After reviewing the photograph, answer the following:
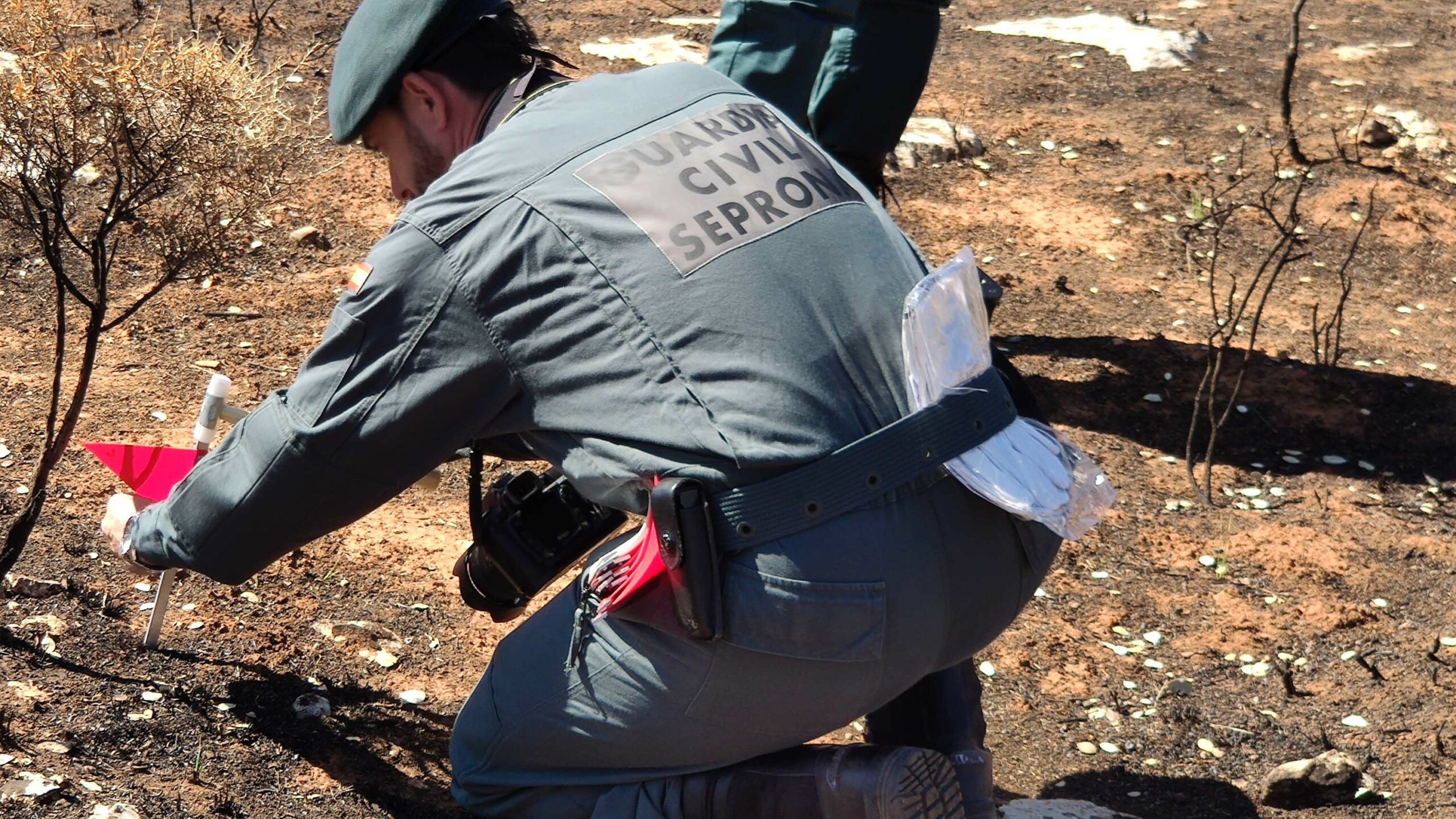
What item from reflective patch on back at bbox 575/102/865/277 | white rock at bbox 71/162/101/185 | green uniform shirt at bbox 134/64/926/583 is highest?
reflective patch on back at bbox 575/102/865/277

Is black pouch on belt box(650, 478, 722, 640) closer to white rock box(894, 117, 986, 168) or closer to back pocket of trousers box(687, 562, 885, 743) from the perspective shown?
back pocket of trousers box(687, 562, 885, 743)

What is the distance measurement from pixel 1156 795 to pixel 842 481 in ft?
4.66

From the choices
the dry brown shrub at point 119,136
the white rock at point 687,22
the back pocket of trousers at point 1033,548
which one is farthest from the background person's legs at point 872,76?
the white rock at point 687,22

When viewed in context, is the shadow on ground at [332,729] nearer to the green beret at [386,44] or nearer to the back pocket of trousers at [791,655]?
the back pocket of trousers at [791,655]

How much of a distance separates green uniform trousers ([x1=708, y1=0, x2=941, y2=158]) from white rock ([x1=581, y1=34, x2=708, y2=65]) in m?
2.63

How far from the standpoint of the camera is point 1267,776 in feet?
9.45

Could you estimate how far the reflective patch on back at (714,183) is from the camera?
1.93m

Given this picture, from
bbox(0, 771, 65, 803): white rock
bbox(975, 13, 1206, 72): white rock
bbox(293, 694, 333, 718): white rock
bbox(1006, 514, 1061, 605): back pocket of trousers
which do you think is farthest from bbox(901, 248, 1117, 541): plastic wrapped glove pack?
bbox(975, 13, 1206, 72): white rock

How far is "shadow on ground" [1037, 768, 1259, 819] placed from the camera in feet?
9.36

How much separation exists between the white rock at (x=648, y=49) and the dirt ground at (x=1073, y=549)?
191 mm

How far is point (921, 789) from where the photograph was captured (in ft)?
6.61

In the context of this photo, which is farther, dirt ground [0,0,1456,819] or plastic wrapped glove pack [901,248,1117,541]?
dirt ground [0,0,1456,819]

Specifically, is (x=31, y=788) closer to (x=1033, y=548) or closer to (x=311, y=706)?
(x=311, y=706)

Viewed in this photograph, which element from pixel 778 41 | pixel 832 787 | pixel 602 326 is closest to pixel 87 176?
pixel 778 41
